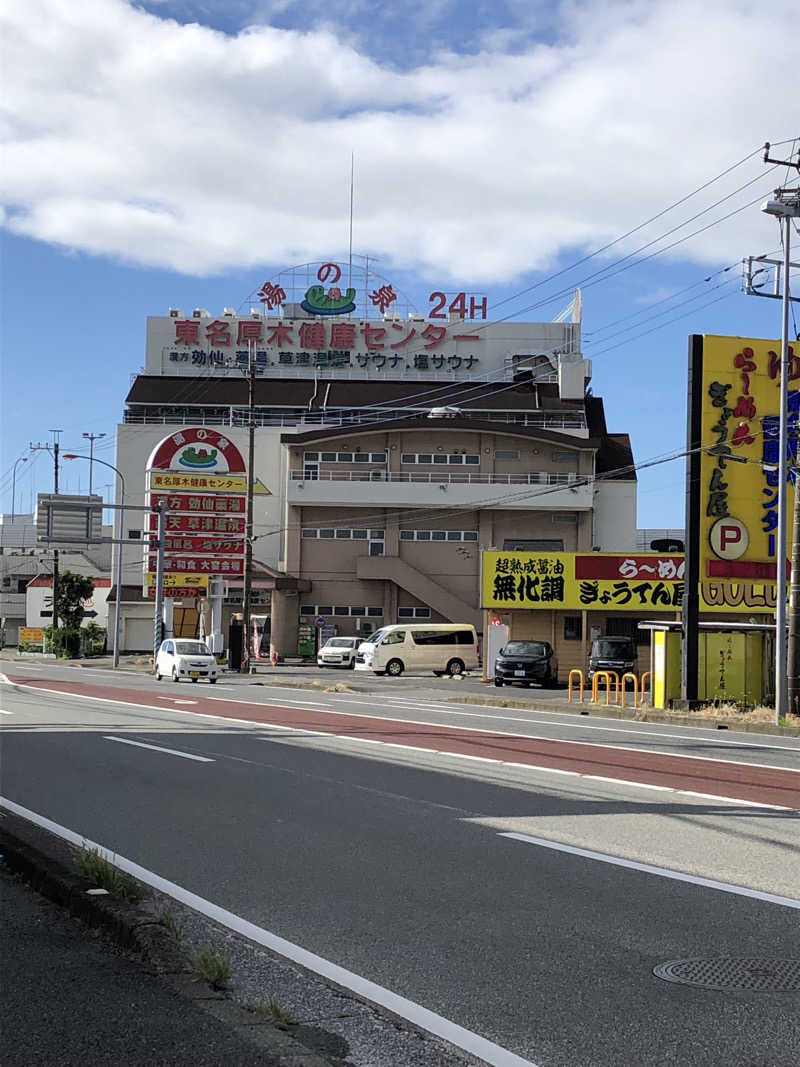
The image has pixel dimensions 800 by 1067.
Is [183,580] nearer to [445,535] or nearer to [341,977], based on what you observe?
[445,535]

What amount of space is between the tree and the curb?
220 ft

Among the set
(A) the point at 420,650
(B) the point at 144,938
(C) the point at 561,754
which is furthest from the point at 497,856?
(A) the point at 420,650

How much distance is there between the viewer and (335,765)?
45.0 ft

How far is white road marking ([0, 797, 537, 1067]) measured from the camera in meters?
4.49

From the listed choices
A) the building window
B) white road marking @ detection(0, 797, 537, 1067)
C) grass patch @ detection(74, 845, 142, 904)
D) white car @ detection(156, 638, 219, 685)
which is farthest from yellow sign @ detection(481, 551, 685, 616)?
grass patch @ detection(74, 845, 142, 904)

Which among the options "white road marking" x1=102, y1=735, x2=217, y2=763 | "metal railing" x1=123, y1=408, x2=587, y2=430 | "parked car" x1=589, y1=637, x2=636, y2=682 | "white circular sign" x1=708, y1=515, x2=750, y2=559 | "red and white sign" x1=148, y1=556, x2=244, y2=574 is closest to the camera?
→ "white road marking" x1=102, y1=735, x2=217, y2=763

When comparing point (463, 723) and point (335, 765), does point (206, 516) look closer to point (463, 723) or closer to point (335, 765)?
point (463, 723)

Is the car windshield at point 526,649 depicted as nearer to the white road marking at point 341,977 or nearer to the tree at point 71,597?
the white road marking at point 341,977

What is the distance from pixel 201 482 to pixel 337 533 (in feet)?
45.6

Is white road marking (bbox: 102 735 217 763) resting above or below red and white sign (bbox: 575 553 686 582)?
below

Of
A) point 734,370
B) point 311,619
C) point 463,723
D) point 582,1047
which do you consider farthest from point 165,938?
point 311,619

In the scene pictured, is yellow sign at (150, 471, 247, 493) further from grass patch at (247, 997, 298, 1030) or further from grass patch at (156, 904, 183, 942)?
grass patch at (247, 997, 298, 1030)

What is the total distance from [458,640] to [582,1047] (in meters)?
43.8

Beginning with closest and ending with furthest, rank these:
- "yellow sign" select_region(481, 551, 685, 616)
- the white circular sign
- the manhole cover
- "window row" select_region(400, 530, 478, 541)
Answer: the manhole cover
the white circular sign
"yellow sign" select_region(481, 551, 685, 616)
"window row" select_region(400, 530, 478, 541)
